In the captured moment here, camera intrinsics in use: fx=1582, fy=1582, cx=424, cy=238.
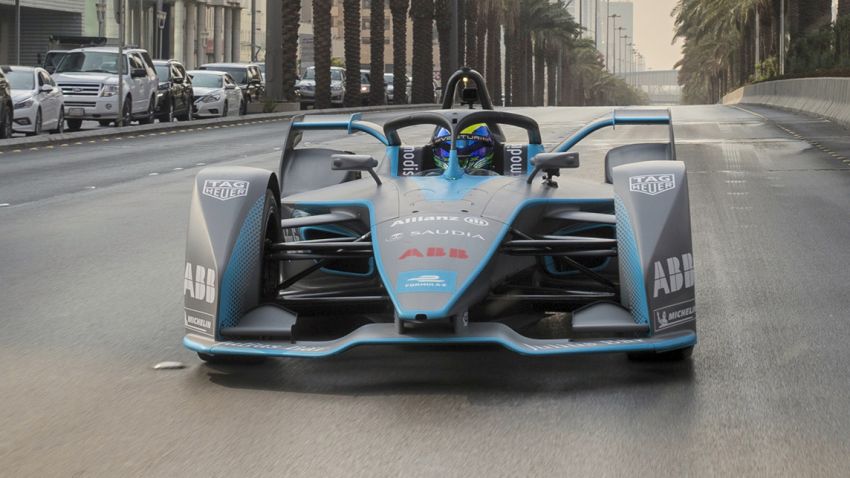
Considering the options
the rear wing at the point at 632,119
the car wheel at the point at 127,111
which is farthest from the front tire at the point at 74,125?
the rear wing at the point at 632,119

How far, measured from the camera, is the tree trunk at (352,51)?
61062 mm

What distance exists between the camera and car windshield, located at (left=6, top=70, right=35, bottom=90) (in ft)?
110

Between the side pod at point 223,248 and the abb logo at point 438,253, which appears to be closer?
the abb logo at point 438,253

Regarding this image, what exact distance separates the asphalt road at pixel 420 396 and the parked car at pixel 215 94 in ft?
114

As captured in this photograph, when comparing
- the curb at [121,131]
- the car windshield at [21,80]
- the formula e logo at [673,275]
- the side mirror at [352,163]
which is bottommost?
the curb at [121,131]

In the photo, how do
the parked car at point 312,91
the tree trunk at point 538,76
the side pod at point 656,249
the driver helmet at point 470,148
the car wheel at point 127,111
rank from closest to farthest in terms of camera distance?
the side pod at point 656,249 < the driver helmet at point 470,148 < the car wheel at point 127,111 < the parked car at point 312,91 < the tree trunk at point 538,76

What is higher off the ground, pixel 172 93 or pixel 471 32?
→ pixel 471 32

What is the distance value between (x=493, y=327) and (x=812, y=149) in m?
21.4

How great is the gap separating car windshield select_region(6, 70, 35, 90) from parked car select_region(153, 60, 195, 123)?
8056 mm

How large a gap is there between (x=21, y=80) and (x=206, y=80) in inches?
598

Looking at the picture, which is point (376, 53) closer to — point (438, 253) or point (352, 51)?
point (352, 51)

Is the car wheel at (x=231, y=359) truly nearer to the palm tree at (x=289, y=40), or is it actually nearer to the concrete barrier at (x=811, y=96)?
the concrete barrier at (x=811, y=96)

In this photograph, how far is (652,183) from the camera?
308 inches

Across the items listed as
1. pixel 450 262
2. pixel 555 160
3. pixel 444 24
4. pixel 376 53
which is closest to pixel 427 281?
pixel 450 262
